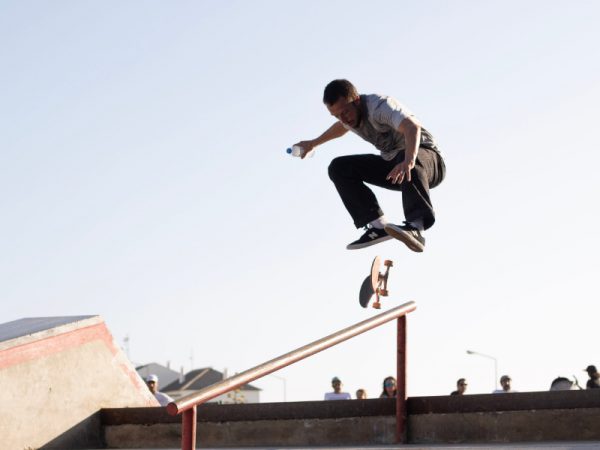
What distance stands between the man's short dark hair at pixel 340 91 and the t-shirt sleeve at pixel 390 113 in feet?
0.72

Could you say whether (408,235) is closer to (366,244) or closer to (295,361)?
(366,244)

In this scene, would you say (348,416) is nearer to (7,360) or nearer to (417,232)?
(417,232)

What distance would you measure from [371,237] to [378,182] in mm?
464

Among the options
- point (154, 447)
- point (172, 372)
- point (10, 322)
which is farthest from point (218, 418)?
point (172, 372)

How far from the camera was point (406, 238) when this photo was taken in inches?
303

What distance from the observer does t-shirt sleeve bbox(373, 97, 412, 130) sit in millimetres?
7415

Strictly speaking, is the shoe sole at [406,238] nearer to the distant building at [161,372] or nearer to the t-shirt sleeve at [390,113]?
the t-shirt sleeve at [390,113]

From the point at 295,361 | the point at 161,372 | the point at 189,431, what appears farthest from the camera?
the point at 161,372

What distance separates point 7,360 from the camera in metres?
7.54

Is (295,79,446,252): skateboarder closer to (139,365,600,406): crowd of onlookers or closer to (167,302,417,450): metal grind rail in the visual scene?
(167,302,417,450): metal grind rail

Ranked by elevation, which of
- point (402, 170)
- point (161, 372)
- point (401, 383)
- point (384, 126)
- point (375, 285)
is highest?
point (161, 372)

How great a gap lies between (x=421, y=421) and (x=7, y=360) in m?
3.14

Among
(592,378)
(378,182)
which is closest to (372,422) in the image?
(378,182)

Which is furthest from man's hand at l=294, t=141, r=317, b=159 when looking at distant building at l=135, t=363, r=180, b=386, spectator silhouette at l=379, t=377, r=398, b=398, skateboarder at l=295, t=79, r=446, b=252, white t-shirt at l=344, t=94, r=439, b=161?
distant building at l=135, t=363, r=180, b=386
